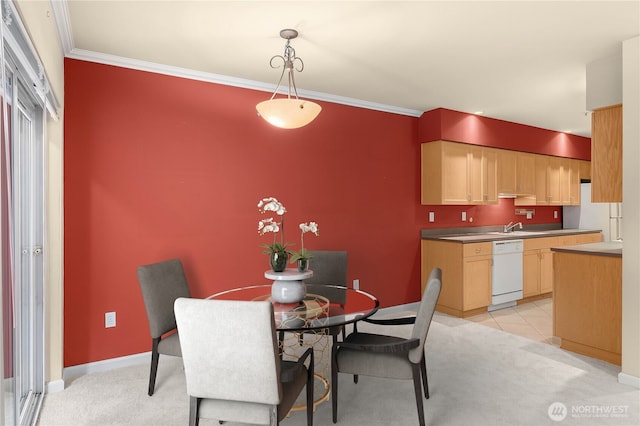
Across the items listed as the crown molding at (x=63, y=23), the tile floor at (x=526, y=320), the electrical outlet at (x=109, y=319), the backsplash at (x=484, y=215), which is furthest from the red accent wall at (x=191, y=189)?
the tile floor at (x=526, y=320)

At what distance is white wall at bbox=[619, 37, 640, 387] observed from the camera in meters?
2.93

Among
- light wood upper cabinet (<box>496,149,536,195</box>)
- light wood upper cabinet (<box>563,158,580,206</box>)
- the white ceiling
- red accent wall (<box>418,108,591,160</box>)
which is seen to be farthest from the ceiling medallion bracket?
light wood upper cabinet (<box>563,158,580,206</box>)

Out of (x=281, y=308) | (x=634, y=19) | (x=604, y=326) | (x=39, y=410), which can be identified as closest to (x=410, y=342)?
(x=281, y=308)

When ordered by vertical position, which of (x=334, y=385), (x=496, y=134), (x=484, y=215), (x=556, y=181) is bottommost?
(x=334, y=385)

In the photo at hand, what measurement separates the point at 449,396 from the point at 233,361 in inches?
67.2

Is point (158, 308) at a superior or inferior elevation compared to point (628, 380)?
superior

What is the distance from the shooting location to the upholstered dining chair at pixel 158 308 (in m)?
2.75

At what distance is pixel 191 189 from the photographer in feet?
12.0

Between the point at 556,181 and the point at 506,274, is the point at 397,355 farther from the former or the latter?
the point at 556,181

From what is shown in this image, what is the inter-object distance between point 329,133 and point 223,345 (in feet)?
10.2

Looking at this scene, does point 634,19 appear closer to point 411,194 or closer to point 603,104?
point 603,104

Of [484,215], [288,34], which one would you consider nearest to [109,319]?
[288,34]

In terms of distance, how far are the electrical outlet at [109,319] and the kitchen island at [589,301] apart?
12.5 feet

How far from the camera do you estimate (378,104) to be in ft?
15.8
